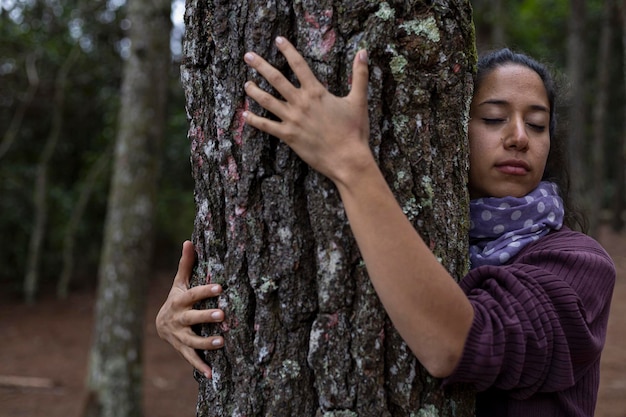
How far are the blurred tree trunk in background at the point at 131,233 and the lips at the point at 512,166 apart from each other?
4168mm

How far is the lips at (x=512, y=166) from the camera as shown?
195cm

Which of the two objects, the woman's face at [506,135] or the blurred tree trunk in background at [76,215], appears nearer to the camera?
the woman's face at [506,135]

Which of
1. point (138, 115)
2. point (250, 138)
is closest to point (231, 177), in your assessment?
point (250, 138)

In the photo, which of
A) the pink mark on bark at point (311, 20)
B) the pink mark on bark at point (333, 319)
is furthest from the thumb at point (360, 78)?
the pink mark on bark at point (333, 319)

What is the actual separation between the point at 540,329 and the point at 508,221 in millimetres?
450

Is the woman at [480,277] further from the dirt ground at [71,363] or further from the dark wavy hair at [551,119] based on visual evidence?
the dirt ground at [71,363]

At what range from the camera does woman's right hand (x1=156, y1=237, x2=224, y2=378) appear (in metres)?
1.75

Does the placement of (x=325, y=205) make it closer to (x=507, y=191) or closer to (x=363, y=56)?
(x=363, y=56)

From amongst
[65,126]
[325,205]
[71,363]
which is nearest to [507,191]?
[325,205]

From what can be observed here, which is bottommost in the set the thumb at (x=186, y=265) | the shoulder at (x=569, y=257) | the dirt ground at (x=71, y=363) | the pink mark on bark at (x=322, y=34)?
the dirt ground at (x=71, y=363)

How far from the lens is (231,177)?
5.56 ft

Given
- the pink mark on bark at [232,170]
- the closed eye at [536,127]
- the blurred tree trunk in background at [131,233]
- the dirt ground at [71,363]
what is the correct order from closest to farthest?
1. the pink mark on bark at [232,170]
2. the closed eye at [536,127]
3. the blurred tree trunk in background at [131,233]
4. the dirt ground at [71,363]

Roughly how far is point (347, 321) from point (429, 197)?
376 mm

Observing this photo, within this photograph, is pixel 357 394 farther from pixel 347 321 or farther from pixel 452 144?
pixel 452 144
